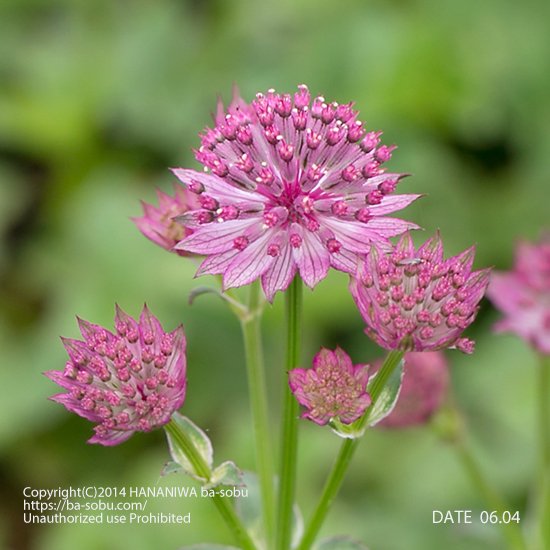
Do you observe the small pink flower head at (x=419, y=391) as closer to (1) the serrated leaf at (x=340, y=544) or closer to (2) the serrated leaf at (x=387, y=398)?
(1) the serrated leaf at (x=340, y=544)

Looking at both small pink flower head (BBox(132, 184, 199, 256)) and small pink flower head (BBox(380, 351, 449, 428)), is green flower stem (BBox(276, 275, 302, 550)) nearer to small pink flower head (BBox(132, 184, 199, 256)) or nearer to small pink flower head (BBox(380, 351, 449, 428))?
small pink flower head (BBox(132, 184, 199, 256))

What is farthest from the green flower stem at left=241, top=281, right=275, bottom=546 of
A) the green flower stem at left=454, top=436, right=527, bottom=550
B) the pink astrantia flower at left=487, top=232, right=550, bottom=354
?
the pink astrantia flower at left=487, top=232, right=550, bottom=354

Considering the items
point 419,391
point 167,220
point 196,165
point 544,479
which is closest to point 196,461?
point 167,220

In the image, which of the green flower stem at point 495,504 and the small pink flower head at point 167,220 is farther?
the green flower stem at point 495,504

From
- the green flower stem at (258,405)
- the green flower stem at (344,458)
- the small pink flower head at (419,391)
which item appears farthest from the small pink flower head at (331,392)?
the small pink flower head at (419,391)

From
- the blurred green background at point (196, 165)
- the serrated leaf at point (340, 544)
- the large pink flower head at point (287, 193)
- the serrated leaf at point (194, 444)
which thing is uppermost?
the blurred green background at point (196, 165)

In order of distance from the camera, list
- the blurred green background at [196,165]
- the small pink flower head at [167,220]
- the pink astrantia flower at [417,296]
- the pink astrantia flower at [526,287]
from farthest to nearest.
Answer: the blurred green background at [196,165] < the pink astrantia flower at [526,287] < the small pink flower head at [167,220] < the pink astrantia flower at [417,296]

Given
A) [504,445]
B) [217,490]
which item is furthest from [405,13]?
[217,490]

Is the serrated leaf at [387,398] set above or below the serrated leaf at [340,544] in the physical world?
above
